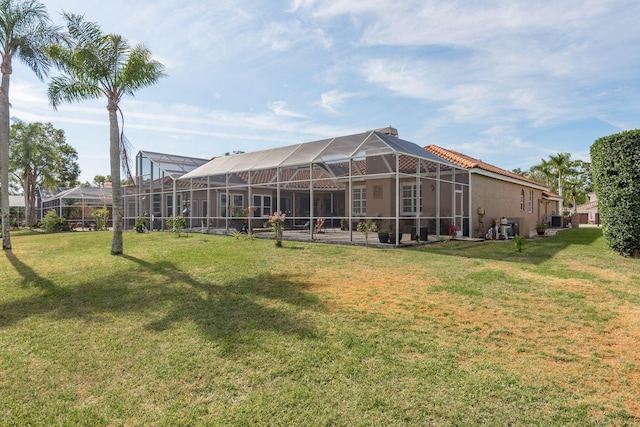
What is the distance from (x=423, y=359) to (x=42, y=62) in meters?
17.9

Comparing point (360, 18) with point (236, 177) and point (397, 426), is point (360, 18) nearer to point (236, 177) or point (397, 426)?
point (397, 426)

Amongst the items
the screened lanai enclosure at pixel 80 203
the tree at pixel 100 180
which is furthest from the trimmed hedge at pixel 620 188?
the tree at pixel 100 180

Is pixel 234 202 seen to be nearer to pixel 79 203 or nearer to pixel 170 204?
pixel 170 204

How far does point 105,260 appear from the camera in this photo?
982cm

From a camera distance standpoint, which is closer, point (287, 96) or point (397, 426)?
point (397, 426)

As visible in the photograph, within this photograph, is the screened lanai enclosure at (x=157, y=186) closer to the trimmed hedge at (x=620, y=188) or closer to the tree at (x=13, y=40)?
the tree at (x=13, y=40)

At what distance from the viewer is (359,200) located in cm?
1906

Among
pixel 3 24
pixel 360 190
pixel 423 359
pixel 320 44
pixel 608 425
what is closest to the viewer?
pixel 608 425

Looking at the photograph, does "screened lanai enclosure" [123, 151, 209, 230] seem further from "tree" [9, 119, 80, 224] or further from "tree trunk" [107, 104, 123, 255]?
"tree" [9, 119, 80, 224]

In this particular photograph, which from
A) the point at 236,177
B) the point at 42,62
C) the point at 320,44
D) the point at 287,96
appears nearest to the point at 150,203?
the point at 236,177

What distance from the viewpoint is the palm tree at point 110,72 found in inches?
420

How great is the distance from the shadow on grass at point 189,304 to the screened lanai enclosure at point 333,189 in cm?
584

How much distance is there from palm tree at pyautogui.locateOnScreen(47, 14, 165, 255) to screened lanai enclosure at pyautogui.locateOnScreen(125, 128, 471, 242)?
5.16 metres

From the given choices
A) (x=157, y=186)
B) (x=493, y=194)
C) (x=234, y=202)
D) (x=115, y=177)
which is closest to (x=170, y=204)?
(x=157, y=186)
